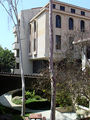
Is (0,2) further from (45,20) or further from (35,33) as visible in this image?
(35,33)

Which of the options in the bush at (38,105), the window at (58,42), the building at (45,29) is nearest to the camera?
the bush at (38,105)

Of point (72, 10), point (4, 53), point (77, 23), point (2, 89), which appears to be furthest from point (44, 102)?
point (4, 53)

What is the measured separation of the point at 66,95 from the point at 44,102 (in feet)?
32.0

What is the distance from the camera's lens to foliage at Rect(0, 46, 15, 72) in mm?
47656

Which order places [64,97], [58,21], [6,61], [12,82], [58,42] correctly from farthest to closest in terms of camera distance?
[6,61], [58,21], [58,42], [12,82], [64,97]

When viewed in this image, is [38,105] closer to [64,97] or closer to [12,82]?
[12,82]

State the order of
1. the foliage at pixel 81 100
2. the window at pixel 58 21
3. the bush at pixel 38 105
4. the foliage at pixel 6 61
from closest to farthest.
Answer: the foliage at pixel 81 100
the bush at pixel 38 105
the window at pixel 58 21
the foliage at pixel 6 61

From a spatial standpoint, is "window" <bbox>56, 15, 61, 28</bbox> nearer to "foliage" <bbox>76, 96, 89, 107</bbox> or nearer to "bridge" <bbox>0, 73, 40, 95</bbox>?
"bridge" <bbox>0, 73, 40, 95</bbox>

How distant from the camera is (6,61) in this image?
48.8 metres

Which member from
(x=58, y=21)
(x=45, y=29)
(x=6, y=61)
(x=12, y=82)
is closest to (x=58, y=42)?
(x=45, y=29)

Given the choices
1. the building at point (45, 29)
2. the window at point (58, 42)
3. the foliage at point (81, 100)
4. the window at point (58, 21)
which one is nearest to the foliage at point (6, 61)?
the building at point (45, 29)

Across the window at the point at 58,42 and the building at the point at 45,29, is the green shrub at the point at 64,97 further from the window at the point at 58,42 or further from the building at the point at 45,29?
the window at the point at 58,42

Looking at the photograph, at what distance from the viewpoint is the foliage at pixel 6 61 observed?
1876 inches

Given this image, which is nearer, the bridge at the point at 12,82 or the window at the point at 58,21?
the bridge at the point at 12,82
